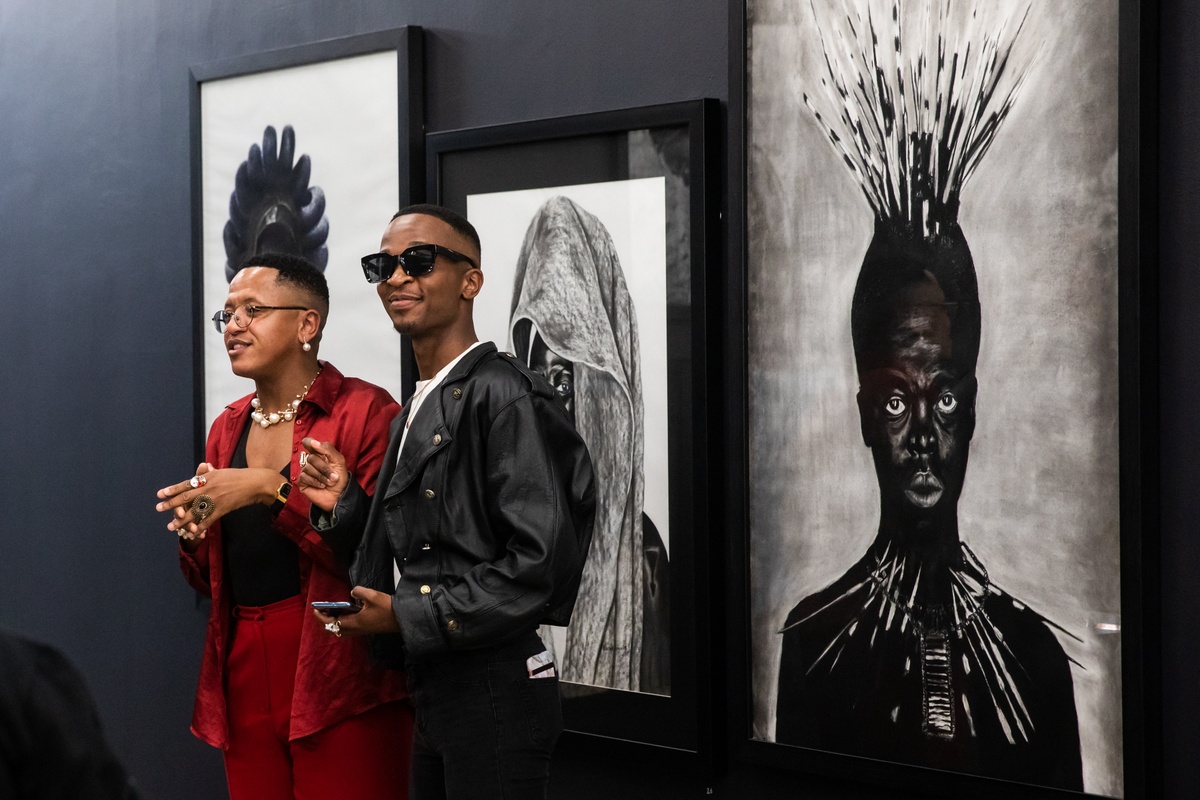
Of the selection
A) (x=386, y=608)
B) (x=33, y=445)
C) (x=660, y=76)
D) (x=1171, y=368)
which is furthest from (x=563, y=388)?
(x=33, y=445)

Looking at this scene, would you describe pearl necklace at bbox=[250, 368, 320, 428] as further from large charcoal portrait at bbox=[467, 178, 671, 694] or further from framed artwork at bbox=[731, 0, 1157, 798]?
framed artwork at bbox=[731, 0, 1157, 798]

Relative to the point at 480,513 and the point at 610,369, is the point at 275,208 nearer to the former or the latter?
the point at 610,369

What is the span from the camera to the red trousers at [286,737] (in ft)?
8.16

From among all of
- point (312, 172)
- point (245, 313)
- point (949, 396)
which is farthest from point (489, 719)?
point (312, 172)

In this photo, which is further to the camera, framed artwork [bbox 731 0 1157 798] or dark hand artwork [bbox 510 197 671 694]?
dark hand artwork [bbox 510 197 671 694]

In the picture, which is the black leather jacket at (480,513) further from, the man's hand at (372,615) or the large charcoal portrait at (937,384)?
the large charcoal portrait at (937,384)

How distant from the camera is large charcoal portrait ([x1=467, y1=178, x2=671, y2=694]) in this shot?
297 centimetres

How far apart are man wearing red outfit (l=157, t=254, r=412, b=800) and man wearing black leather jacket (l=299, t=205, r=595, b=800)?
0.16 meters

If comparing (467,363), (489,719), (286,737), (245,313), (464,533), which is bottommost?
(286,737)

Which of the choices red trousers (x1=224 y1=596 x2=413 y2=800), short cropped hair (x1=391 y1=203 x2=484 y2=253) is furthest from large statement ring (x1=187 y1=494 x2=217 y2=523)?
short cropped hair (x1=391 y1=203 x2=484 y2=253)

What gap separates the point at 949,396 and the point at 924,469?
16cm

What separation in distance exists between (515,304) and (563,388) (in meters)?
0.26

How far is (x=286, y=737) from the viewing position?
2.56 m

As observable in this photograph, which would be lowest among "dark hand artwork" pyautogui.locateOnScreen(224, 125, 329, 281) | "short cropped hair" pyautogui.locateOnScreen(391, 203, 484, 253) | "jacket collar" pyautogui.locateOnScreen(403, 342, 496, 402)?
"jacket collar" pyautogui.locateOnScreen(403, 342, 496, 402)
